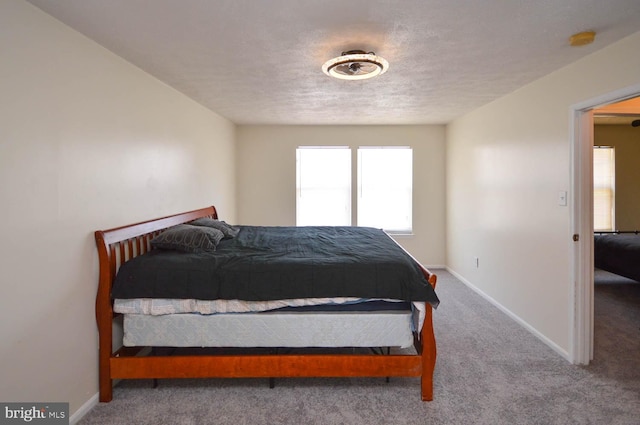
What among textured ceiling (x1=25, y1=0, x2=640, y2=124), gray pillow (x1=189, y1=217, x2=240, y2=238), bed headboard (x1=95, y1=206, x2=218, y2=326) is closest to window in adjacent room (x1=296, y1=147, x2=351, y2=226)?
textured ceiling (x1=25, y1=0, x2=640, y2=124)

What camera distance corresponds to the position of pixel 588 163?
2564 millimetres

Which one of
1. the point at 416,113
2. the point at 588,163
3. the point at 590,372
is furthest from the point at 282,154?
the point at 590,372

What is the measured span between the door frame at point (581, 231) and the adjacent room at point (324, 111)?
0.01m

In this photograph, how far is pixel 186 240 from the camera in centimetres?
258

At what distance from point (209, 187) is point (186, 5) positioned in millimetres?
2750

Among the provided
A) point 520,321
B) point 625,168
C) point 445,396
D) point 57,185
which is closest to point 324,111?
point 57,185

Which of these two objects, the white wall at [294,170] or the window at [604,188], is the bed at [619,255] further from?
the white wall at [294,170]

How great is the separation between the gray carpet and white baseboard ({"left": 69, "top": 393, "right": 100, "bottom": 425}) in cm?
3

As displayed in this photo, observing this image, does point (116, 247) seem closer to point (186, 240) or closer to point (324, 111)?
point (186, 240)

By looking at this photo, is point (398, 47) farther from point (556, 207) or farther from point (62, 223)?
point (62, 223)

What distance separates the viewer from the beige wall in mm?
5473

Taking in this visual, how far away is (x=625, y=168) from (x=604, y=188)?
488 millimetres

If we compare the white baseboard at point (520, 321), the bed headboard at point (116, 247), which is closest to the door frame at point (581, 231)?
the white baseboard at point (520, 321)

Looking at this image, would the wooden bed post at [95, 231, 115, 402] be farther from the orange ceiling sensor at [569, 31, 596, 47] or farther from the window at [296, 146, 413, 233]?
the window at [296, 146, 413, 233]
